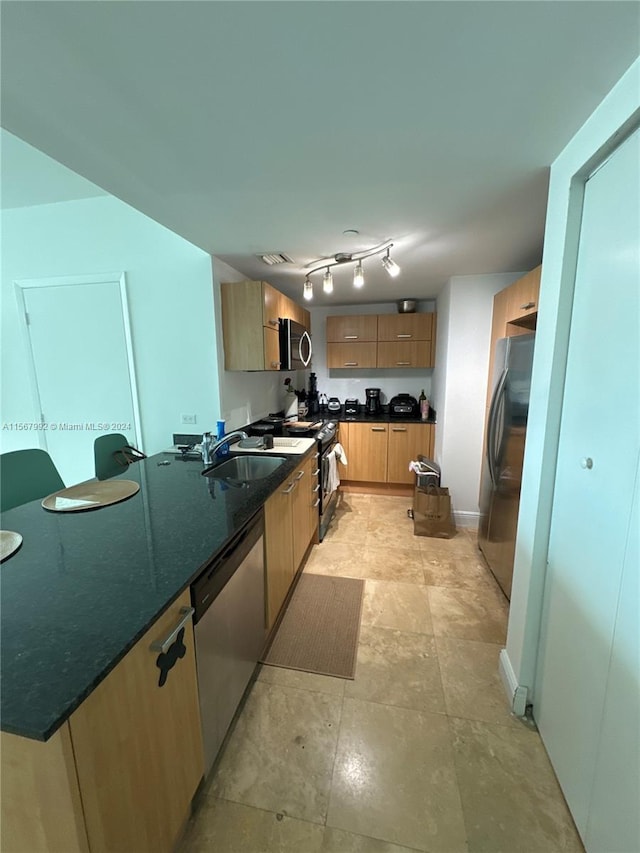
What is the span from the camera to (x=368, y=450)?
380 cm

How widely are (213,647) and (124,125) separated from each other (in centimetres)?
178

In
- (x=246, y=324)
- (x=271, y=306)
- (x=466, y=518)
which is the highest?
(x=271, y=306)

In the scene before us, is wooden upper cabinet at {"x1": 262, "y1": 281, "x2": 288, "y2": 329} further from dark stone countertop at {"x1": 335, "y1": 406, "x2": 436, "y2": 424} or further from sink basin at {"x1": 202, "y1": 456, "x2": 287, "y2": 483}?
dark stone countertop at {"x1": 335, "y1": 406, "x2": 436, "y2": 424}

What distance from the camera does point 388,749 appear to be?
4.33 feet

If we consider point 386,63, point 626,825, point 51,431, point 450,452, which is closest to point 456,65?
point 386,63

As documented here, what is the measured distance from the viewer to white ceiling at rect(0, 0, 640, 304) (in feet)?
2.50

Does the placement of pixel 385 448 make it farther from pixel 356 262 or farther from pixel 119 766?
pixel 119 766

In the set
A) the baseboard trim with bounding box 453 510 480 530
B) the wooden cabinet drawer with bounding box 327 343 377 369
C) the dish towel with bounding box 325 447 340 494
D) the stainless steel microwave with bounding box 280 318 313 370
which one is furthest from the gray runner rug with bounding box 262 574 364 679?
the wooden cabinet drawer with bounding box 327 343 377 369

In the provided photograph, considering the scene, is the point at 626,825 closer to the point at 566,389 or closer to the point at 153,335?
the point at 566,389

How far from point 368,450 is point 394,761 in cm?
273

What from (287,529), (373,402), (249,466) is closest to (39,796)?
(287,529)

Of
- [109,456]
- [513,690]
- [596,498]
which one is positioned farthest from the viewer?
[109,456]

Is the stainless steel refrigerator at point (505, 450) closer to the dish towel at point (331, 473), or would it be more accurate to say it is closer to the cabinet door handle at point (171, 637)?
the dish towel at point (331, 473)

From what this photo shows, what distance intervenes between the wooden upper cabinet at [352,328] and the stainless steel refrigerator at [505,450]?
1696 mm
